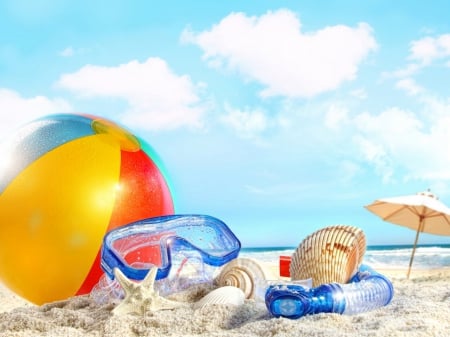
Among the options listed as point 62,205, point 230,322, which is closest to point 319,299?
point 230,322

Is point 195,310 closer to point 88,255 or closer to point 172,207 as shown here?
point 88,255

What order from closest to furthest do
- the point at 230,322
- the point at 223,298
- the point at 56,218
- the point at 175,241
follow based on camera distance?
the point at 230,322, the point at 223,298, the point at 175,241, the point at 56,218

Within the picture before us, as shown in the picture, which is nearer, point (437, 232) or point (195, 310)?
point (195, 310)

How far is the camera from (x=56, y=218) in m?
4.18

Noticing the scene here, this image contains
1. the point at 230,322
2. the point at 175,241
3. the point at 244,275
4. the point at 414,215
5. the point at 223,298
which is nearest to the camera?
the point at 230,322

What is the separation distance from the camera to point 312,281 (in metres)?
3.89

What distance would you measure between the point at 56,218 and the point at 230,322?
1857 millimetres

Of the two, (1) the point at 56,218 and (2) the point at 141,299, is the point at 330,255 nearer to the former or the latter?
(2) the point at 141,299

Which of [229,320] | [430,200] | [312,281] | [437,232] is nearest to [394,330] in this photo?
[229,320]

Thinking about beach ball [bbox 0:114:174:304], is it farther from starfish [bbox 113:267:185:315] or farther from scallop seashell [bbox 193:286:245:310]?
scallop seashell [bbox 193:286:245:310]

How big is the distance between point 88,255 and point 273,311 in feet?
5.94

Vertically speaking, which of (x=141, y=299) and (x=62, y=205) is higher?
(x=62, y=205)

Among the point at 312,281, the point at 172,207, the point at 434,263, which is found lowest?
the point at 434,263

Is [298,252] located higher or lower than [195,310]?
higher
